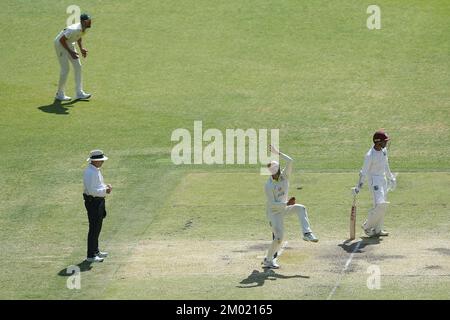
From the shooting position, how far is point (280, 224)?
20.9 metres

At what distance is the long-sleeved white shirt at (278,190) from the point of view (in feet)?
68.4

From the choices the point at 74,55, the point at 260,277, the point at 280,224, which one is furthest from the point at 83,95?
the point at 260,277

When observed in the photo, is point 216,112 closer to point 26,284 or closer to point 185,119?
point 185,119

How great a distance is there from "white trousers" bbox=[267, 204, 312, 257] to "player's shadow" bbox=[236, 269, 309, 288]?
404mm

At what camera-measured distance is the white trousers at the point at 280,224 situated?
2075 cm

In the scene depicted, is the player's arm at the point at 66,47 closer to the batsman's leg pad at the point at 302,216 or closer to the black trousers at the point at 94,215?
the black trousers at the point at 94,215

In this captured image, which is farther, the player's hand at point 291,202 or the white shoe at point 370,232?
the white shoe at point 370,232

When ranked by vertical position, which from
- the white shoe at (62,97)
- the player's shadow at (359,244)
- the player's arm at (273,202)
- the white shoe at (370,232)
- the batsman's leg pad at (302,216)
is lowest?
the player's shadow at (359,244)

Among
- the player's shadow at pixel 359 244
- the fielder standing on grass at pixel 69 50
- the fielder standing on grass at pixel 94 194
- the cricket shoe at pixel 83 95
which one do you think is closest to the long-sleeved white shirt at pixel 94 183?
the fielder standing on grass at pixel 94 194

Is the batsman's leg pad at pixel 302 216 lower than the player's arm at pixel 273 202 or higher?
lower

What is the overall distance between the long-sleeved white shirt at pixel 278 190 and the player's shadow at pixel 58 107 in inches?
460

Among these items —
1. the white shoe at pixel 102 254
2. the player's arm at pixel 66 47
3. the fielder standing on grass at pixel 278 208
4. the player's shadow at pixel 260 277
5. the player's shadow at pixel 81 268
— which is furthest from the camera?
the player's arm at pixel 66 47

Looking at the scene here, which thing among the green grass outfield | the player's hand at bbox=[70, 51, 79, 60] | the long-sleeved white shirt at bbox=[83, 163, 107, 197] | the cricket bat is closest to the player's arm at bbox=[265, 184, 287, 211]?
the green grass outfield

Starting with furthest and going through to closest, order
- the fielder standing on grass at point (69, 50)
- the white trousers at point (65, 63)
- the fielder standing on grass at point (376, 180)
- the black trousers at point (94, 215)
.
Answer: the white trousers at point (65, 63), the fielder standing on grass at point (69, 50), the fielder standing on grass at point (376, 180), the black trousers at point (94, 215)
